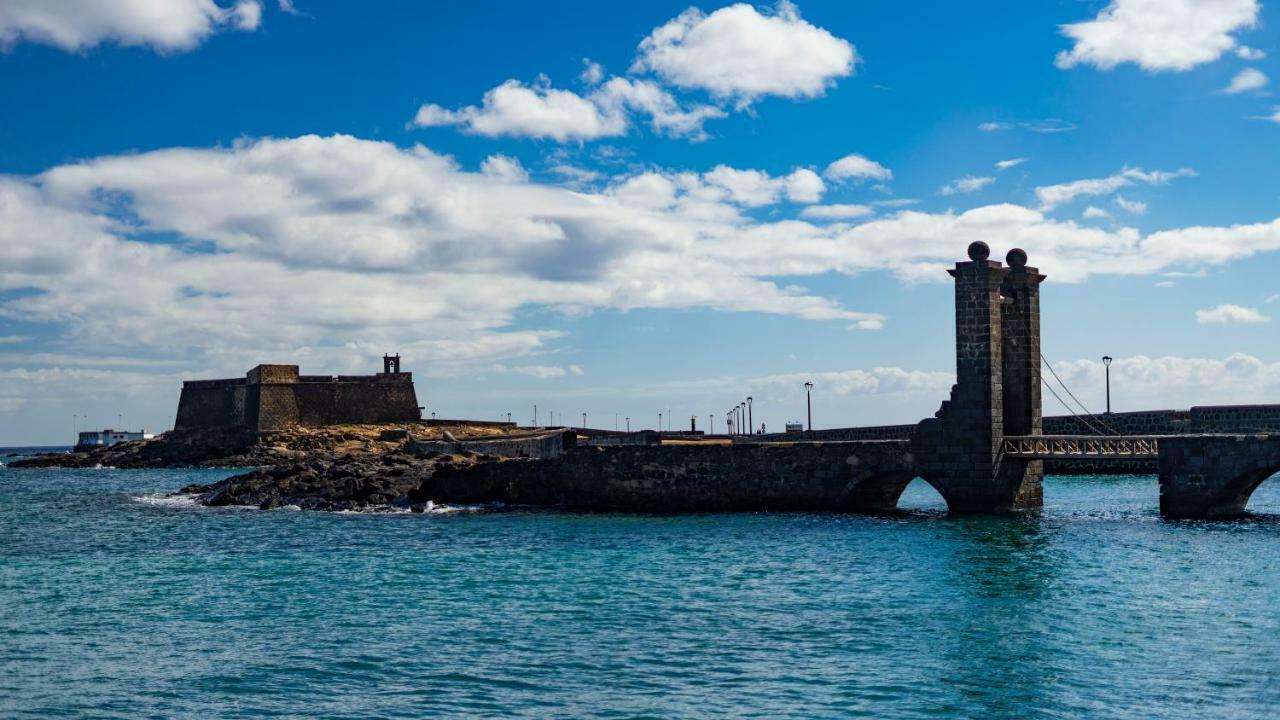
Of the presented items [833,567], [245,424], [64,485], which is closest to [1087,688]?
[833,567]

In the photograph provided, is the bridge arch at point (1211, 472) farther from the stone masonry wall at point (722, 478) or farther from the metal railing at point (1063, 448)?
the stone masonry wall at point (722, 478)

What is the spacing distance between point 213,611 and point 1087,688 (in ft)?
49.6

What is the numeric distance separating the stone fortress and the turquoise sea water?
225 ft

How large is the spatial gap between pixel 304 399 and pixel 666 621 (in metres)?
90.0

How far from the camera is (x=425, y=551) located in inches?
1175

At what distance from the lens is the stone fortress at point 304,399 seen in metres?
102

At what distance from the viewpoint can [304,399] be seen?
10419 centimetres

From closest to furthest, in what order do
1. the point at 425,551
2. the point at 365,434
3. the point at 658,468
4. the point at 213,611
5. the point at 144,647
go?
1. the point at 144,647
2. the point at 213,611
3. the point at 425,551
4. the point at 658,468
5. the point at 365,434

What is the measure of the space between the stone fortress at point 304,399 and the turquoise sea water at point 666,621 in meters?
68.6

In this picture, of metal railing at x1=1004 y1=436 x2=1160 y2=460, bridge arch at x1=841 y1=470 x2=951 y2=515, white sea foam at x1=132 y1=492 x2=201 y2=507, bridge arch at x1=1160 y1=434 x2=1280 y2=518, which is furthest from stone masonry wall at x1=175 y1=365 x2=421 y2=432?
bridge arch at x1=1160 y1=434 x2=1280 y2=518

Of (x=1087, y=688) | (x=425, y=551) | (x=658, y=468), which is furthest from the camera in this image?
(x=658, y=468)

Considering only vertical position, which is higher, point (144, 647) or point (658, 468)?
point (658, 468)

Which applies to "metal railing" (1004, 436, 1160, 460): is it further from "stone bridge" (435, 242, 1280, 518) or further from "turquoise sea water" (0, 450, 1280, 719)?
"turquoise sea water" (0, 450, 1280, 719)

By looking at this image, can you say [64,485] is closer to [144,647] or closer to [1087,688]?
[144,647]
